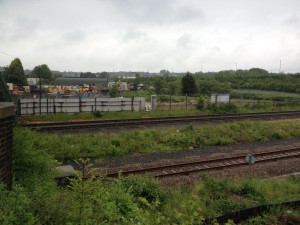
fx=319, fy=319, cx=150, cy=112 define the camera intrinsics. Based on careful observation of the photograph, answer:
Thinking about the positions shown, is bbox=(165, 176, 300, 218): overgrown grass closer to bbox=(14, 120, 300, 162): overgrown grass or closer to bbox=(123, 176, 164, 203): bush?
bbox=(123, 176, 164, 203): bush

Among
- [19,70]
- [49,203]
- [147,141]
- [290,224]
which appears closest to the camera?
[49,203]

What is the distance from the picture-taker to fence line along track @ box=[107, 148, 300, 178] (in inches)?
514

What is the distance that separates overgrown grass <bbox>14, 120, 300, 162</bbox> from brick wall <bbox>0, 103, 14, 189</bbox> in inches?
253

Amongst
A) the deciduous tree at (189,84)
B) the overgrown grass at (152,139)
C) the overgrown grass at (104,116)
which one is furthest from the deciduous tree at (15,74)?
the overgrown grass at (152,139)

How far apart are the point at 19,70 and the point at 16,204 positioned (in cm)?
7170

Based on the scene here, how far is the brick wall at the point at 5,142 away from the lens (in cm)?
581

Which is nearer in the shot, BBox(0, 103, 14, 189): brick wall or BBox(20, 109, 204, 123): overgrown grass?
BBox(0, 103, 14, 189): brick wall

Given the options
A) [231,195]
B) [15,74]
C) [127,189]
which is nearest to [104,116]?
[127,189]

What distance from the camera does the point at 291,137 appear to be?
73.8ft

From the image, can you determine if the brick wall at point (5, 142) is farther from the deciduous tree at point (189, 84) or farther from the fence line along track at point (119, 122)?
the deciduous tree at point (189, 84)

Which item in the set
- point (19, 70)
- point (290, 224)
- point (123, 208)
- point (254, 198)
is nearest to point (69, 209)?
point (123, 208)

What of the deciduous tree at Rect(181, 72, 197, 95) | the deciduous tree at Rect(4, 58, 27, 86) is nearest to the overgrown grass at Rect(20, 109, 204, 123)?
the deciduous tree at Rect(181, 72, 197, 95)

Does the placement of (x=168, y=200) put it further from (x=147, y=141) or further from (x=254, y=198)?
(x=147, y=141)

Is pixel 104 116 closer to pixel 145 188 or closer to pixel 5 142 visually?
pixel 145 188
